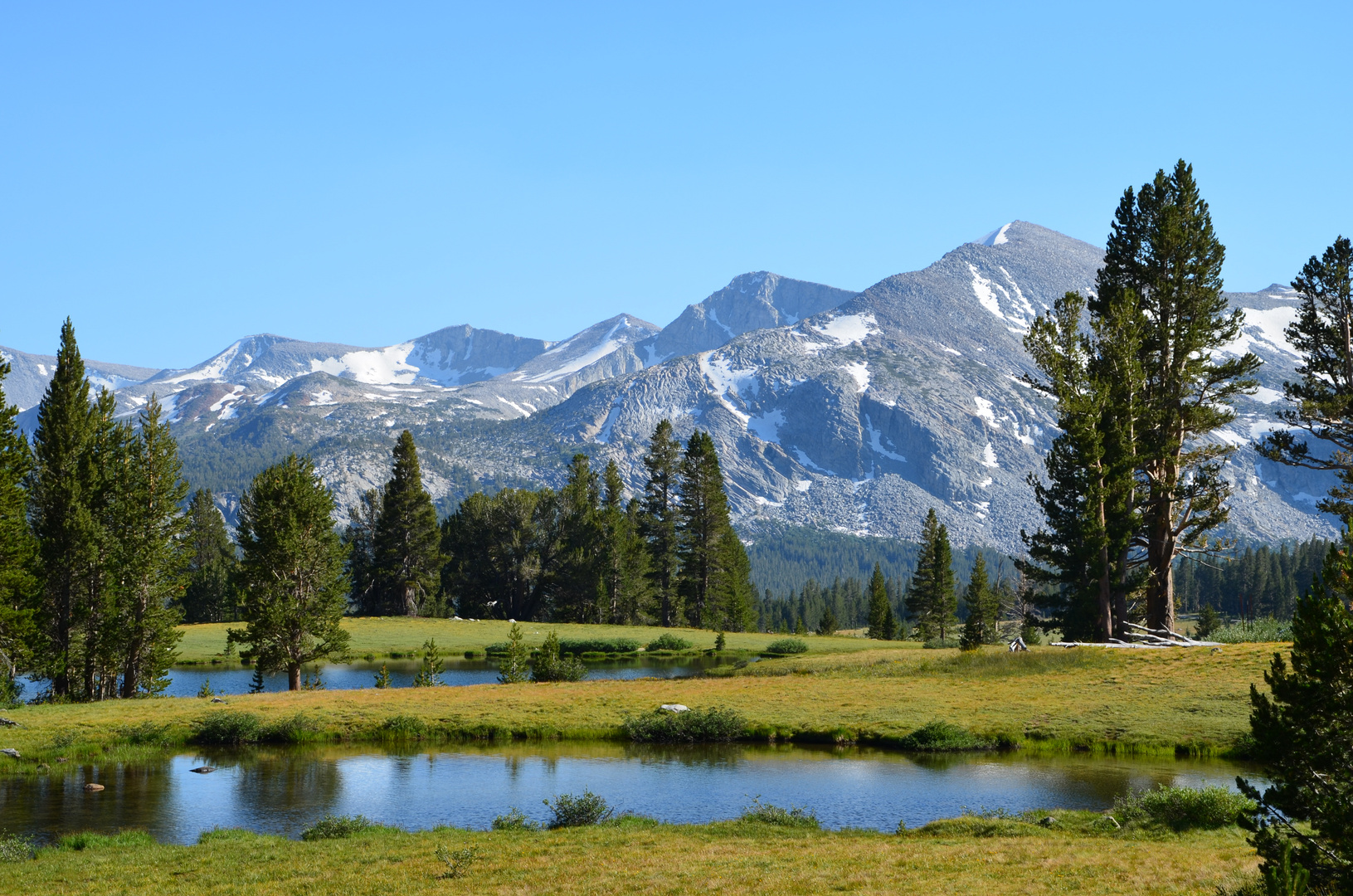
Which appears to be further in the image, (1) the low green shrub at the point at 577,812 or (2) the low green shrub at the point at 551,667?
(2) the low green shrub at the point at 551,667

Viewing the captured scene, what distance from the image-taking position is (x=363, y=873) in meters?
20.2

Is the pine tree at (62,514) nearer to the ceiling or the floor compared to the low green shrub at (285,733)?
nearer to the ceiling

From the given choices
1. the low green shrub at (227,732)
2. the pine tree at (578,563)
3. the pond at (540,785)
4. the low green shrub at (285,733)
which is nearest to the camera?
the pond at (540,785)

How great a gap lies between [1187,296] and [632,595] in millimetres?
73704

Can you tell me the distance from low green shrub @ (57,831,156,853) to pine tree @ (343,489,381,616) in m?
87.6

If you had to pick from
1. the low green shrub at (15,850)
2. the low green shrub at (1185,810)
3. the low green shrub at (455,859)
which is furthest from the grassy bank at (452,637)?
the low green shrub at (455,859)

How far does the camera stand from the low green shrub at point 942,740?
37.7 m

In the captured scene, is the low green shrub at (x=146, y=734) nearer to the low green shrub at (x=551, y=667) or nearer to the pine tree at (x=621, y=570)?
the low green shrub at (x=551, y=667)

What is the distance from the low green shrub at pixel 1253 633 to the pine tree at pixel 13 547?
2440 inches

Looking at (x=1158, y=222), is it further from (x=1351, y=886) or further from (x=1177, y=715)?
(x=1351, y=886)

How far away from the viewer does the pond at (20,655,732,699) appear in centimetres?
6700

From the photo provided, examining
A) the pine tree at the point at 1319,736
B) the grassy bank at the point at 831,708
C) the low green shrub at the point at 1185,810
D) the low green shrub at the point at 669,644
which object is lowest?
the low green shrub at the point at 669,644

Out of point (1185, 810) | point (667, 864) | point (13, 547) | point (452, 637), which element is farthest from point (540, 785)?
point (452, 637)

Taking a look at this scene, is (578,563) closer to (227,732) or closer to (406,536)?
(406,536)
